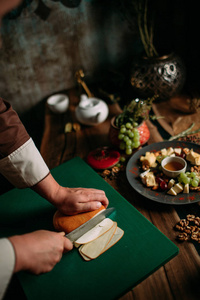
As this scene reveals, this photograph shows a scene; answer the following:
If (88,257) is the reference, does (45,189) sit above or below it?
above

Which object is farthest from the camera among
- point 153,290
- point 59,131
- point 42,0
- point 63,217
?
point 42,0

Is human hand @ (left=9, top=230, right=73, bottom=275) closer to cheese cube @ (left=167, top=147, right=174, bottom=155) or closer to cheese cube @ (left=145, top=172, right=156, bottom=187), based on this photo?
cheese cube @ (left=145, top=172, right=156, bottom=187)

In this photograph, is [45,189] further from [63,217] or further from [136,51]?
[136,51]

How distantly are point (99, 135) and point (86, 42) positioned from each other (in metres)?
0.88

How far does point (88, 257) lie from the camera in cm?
75

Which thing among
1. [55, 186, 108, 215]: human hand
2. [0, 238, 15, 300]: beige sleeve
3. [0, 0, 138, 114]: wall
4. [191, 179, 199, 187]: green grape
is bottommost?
[191, 179, 199, 187]: green grape

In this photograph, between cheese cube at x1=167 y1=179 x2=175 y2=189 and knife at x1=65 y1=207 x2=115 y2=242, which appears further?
cheese cube at x1=167 y1=179 x2=175 y2=189

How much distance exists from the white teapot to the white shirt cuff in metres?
0.57

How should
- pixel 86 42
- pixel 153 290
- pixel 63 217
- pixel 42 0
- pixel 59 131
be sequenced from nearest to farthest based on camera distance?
1. pixel 153 290
2. pixel 63 217
3. pixel 59 131
4. pixel 42 0
5. pixel 86 42

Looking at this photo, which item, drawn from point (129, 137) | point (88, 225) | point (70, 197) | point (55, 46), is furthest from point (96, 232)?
point (55, 46)

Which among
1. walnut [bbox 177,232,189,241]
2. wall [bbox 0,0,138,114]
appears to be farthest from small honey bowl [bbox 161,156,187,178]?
wall [bbox 0,0,138,114]

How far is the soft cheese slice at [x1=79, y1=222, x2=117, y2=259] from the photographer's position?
750 millimetres

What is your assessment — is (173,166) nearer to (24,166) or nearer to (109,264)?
(109,264)

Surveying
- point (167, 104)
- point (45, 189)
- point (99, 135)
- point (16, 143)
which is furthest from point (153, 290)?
point (167, 104)
